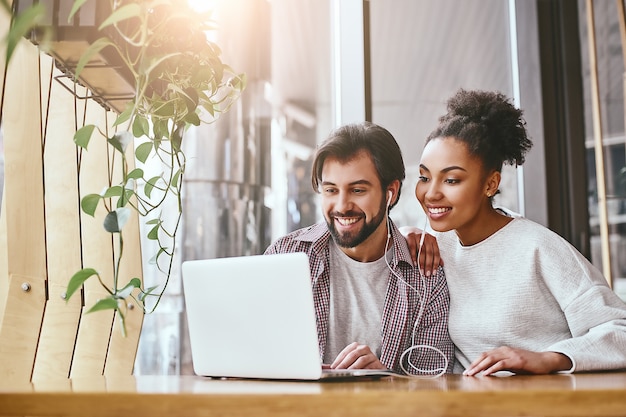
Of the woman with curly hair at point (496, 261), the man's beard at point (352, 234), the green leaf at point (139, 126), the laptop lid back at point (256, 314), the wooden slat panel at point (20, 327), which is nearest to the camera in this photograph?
the laptop lid back at point (256, 314)

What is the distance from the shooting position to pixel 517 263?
5.64 feet

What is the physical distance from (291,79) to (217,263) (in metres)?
1.88

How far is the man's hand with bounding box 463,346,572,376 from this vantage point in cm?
131

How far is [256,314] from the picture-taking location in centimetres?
116

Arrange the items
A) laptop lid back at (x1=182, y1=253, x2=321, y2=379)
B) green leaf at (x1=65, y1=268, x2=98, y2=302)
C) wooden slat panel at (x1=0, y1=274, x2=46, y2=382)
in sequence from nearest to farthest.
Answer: green leaf at (x1=65, y1=268, x2=98, y2=302)
laptop lid back at (x1=182, y1=253, x2=321, y2=379)
wooden slat panel at (x1=0, y1=274, x2=46, y2=382)

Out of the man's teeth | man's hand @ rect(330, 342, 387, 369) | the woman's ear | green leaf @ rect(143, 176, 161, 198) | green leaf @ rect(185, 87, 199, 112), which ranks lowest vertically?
man's hand @ rect(330, 342, 387, 369)

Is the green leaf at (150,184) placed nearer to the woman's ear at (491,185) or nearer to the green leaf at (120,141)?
the green leaf at (120,141)

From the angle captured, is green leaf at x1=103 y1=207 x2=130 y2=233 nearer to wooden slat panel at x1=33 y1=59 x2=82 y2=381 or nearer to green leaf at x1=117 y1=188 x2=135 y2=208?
green leaf at x1=117 y1=188 x2=135 y2=208

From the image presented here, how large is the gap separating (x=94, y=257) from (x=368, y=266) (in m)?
0.81

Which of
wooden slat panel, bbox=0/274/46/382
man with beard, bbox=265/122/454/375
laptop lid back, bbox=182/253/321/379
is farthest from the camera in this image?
man with beard, bbox=265/122/454/375

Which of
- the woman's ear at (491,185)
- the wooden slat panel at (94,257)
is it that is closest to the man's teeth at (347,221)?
the woman's ear at (491,185)

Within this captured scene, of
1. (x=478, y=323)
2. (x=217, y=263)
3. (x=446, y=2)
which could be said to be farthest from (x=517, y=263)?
(x=446, y=2)

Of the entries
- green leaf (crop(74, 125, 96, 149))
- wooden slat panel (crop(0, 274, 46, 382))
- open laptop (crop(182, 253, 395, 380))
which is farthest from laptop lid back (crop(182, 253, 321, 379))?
wooden slat panel (crop(0, 274, 46, 382))

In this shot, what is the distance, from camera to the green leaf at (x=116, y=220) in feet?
3.52
